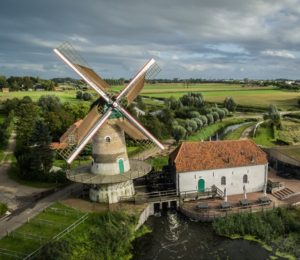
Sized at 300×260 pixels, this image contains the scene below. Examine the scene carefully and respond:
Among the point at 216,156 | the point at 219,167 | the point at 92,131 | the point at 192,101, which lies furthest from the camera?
the point at 192,101

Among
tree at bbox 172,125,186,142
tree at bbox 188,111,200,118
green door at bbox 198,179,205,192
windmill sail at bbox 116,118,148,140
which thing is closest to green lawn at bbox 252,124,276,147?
tree at bbox 172,125,186,142

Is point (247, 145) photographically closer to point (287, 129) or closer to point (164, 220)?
point (164, 220)

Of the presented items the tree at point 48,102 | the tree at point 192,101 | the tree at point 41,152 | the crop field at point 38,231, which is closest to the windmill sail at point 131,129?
the crop field at point 38,231

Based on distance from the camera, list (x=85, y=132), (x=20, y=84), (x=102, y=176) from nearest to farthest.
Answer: (x=85, y=132), (x=102, y=176), (x=20, y=84)

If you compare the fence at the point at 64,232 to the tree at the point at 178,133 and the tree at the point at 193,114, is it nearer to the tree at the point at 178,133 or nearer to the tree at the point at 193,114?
the tree at the point at 178,133

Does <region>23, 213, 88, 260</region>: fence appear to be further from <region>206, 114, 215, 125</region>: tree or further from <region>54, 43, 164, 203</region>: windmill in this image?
<region>206, 114, 215, 125</region>: tree

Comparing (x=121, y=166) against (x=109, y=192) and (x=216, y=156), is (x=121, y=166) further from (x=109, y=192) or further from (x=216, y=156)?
(x=216, y=156)

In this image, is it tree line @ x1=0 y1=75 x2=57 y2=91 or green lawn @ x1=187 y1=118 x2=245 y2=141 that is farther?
tree line @ x1=0 y1=75 x2=57 y2=91

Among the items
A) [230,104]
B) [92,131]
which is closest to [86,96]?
[230,104]
